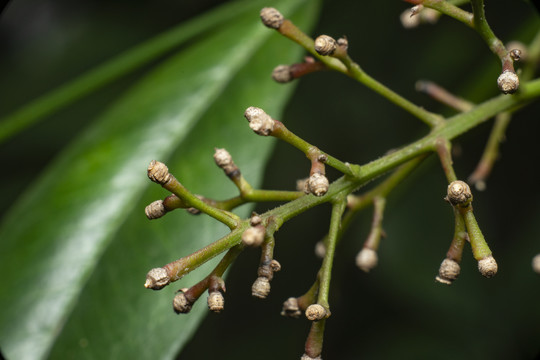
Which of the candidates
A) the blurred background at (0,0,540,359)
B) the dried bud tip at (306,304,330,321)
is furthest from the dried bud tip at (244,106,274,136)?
the blurred background at (0,0,540,359)

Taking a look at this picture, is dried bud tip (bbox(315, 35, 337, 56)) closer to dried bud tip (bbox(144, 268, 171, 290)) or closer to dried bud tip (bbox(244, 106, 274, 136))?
dried bud tip (bbox(244, 106, 274, 136))

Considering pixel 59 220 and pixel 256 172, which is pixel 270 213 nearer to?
pixel 256 172

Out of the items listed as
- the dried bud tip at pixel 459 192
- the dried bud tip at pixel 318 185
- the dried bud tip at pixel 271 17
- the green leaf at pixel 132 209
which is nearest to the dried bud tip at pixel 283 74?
the dried bud tip at pixel 271 17

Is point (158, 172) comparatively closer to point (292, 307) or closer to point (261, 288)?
point (261, 288)

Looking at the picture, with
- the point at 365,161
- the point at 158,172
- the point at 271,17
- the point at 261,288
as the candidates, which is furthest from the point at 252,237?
the point at 365,161

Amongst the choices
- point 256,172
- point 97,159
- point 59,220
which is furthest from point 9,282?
point 256,172
